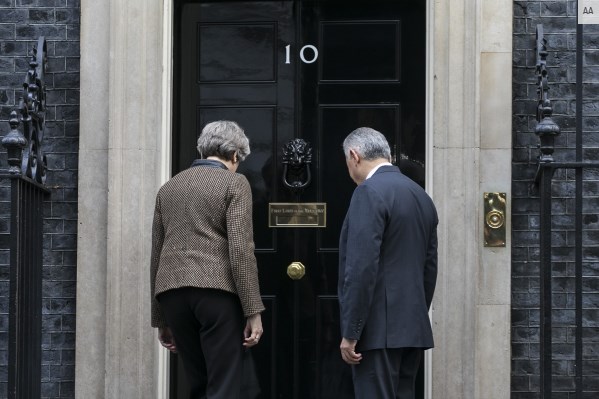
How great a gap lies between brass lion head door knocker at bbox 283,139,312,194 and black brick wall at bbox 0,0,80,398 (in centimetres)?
122

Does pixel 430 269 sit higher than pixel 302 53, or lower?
lower

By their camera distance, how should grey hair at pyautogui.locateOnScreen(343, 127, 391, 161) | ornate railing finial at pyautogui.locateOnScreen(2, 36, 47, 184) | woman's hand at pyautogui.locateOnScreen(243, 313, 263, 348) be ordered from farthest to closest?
ornate railing finial at pyautogui.locateOnScreen(2, 36, 47, 184)
grey hair at pyautogui.locateOnScreen(343, 127, 391, 161)
woman's hand at pyautogui.locateOnScreen(243, 313, 263, 348)

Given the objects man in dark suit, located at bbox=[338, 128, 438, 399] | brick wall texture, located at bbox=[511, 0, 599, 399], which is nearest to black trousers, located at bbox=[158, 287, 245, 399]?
man in dark suit, located at bbox=[338, 128, 438, 399]

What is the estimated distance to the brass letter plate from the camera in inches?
280

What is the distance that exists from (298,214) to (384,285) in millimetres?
1579

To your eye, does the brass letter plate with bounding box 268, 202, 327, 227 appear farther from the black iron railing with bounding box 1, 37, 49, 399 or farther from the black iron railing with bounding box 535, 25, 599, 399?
the black iron railing with bounding box 535, 25, 599, 399

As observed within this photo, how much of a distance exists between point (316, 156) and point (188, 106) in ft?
2.69

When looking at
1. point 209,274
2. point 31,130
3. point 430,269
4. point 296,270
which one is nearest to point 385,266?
point 430,269

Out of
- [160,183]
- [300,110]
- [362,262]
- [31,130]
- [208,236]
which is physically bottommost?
[362,262]

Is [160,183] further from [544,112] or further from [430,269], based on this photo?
[544,112]

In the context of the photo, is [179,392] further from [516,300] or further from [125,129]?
[516,300]

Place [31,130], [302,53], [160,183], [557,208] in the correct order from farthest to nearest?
[302,53] < [160,183] < [557,208] < [31,130]

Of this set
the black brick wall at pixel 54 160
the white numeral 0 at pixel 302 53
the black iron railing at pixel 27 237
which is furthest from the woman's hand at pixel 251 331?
the white numeral 0 at pixel 302 53

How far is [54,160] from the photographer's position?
7043 mm
